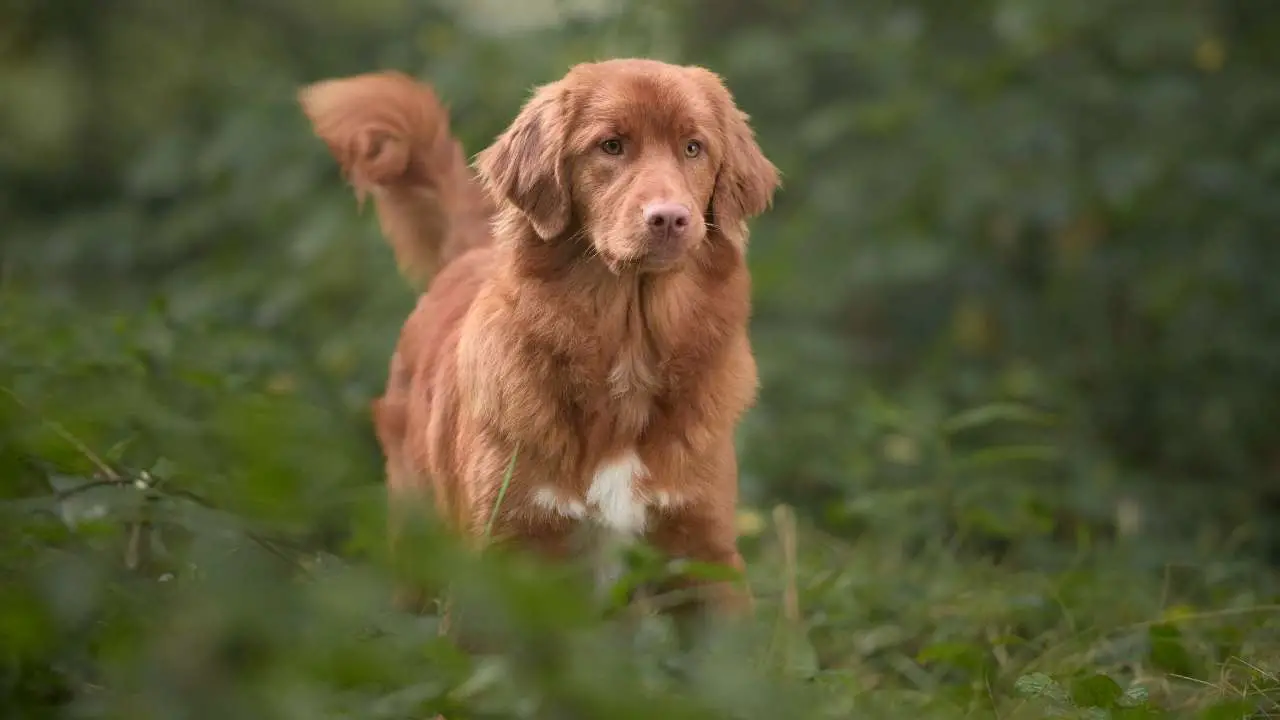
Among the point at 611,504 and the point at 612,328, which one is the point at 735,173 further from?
the point at 611,504

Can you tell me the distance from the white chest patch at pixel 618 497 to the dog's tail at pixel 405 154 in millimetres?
1299

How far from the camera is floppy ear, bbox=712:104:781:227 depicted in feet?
11.5

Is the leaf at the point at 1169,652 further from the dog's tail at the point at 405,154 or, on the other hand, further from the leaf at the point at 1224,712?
the dog's tail at the point at 405,154

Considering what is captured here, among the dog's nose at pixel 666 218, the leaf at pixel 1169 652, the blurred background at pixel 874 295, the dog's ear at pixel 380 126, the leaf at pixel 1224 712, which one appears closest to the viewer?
the leaf at pixel 1224 712

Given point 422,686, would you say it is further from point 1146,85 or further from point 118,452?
point 1146,85

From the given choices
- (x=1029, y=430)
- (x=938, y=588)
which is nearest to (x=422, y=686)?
(x=938, y=588)

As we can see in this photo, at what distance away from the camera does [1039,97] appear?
645 centimetres

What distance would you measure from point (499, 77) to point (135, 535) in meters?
3.55

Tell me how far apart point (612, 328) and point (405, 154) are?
1274 mm

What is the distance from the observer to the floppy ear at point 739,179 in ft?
11.5

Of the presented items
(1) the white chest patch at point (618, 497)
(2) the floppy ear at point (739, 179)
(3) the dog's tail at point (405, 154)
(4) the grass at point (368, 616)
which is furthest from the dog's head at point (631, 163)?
(3) the dog's tail at point (405, 154)

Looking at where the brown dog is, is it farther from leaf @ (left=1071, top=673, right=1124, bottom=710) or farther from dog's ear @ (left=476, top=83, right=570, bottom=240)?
leaf @ (left=1071, top=673, right=1124, bottom=710)

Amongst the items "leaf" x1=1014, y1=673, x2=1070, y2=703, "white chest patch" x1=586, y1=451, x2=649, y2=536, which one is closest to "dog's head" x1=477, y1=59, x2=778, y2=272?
"white chest patch" x1=586, y1=451, x2=649, y2=536

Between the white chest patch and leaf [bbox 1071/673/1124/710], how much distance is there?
1022 millimetres
